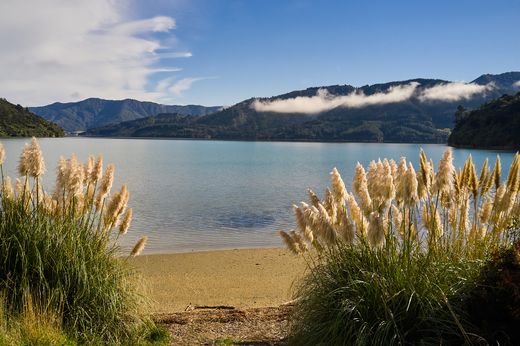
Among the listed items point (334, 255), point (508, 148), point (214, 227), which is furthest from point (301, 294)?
point (508, 148)

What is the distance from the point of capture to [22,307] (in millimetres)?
6309

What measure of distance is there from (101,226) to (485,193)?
6301mm

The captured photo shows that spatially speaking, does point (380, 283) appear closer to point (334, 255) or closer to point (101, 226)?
point (334, 255)

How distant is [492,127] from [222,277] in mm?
147997

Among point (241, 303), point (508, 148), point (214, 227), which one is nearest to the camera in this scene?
point (241, 303)

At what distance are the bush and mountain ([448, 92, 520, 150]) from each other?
138 m

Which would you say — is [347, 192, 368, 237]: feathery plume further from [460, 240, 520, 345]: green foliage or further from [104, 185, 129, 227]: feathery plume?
[104, 185, 129, 227]: feathery plume

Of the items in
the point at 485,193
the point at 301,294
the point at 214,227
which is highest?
the point at 485,193

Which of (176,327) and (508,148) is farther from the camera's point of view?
(508,148)

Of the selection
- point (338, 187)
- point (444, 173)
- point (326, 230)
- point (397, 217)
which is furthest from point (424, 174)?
point (326, 230)

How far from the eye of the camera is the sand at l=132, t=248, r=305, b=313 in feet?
42.4

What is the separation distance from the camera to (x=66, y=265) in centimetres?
661

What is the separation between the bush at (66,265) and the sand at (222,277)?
3708 mm

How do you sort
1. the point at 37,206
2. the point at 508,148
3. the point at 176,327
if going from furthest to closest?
the point at 508,148 → the point at 176,327 → the point at 37,206
